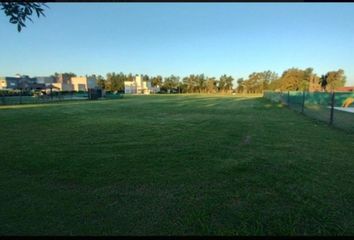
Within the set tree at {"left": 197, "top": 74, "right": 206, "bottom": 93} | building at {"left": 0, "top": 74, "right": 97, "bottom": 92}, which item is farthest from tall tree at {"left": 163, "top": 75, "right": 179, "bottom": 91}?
Result: building at {"left": 0, "top": 74, "right": 97, "bottom": 92}

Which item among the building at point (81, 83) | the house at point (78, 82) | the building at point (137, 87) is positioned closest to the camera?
the house at point (78, 82)

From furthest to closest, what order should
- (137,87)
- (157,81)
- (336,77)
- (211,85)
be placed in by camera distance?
(157,81) → (211,85) → (137,87) → (336,77)

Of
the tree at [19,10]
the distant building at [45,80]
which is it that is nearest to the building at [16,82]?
the distant building at [45,80]

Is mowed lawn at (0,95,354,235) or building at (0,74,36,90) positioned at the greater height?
building at (0,74,36,90)

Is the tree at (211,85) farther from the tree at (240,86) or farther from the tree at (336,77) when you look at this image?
the tree at (336,77)

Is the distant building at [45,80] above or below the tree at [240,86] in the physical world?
above

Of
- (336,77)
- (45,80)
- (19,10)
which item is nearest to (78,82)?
(45,80)

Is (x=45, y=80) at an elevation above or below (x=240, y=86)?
above

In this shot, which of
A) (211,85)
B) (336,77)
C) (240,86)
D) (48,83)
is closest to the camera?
(336,77)

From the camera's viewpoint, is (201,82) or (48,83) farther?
(201,82)

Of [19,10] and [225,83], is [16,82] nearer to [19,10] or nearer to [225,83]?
[225,83]

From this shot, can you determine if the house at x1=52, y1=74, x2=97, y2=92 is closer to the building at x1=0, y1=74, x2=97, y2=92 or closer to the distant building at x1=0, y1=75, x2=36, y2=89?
the building at x1=0, y1=74, x2=97, y2=92

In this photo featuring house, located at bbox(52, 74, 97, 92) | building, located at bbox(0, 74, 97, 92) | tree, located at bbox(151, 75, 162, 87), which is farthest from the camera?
tree, located at bbox(151, 75, 162, 87)
